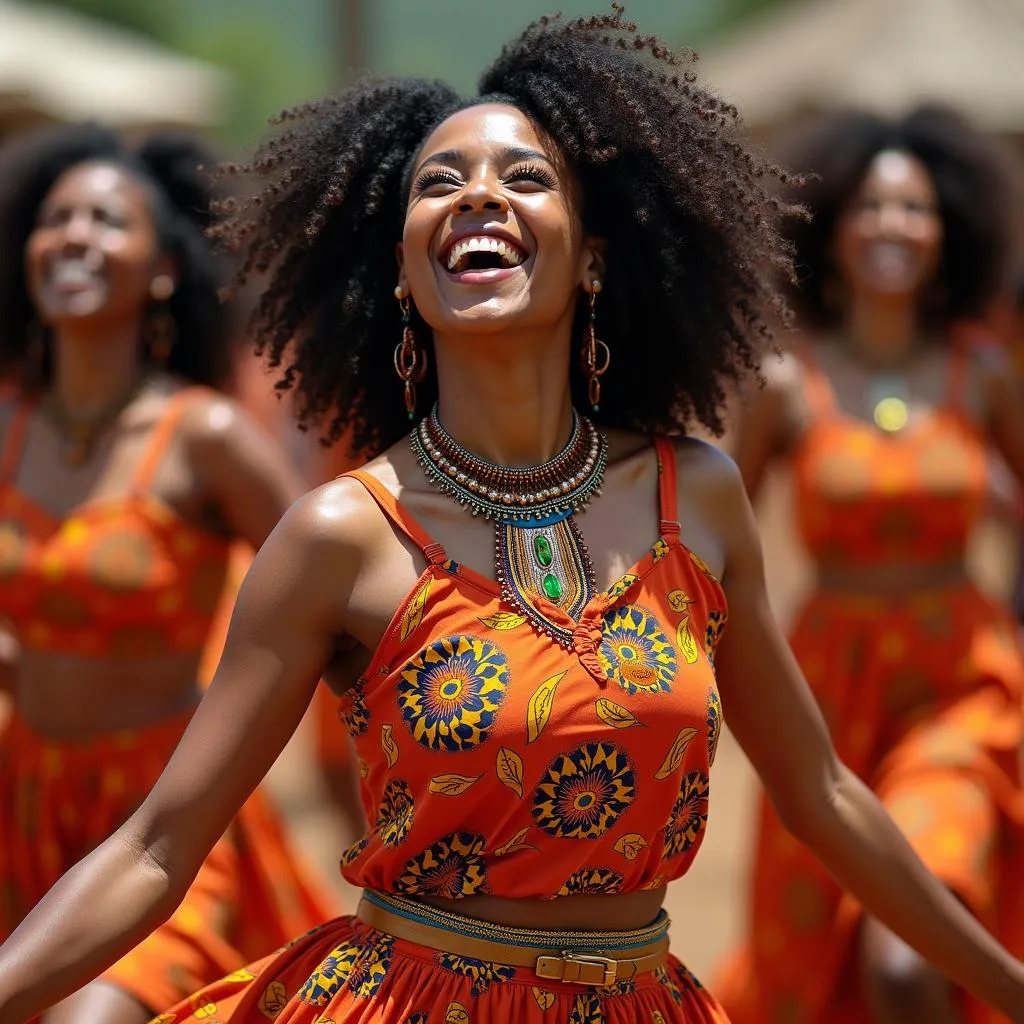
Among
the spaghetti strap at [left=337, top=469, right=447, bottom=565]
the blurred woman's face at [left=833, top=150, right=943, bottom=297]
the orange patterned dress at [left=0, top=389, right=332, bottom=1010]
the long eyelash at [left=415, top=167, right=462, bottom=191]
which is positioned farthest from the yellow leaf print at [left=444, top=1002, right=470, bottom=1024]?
the blurred woman's face at [left=833, top=150, right=943, bottom=297]

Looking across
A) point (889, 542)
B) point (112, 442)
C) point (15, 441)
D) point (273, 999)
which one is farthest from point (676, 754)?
point (889, 542)

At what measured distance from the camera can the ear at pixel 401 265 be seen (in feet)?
10.3

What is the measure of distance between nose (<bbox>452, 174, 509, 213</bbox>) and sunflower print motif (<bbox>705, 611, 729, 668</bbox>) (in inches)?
28.2

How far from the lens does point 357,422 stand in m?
3.36

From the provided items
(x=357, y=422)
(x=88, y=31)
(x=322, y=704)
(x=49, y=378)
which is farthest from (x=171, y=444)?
(x=88, y=31)

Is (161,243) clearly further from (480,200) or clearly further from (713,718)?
(713,718)

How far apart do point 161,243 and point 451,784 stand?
261 cm

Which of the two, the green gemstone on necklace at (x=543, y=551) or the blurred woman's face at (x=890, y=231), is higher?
the blurred woman's face at (x=890, y=231)

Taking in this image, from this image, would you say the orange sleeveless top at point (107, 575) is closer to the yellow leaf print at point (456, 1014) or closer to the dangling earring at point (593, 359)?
the dangling earring at point (593, 359)

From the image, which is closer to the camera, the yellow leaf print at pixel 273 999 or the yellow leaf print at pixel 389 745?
the yellow leaf print at pixel 389 745

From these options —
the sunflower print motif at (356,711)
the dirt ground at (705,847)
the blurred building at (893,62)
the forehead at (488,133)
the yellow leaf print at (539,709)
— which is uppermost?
the blurred building at (893,62)

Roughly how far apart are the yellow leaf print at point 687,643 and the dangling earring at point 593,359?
463 millimetres

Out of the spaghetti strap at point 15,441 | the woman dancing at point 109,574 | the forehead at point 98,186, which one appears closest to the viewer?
the woman dancing at point 109,574

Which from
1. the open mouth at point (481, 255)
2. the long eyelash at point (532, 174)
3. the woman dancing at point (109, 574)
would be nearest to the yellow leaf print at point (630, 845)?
the open mouth at point (481, 255)
